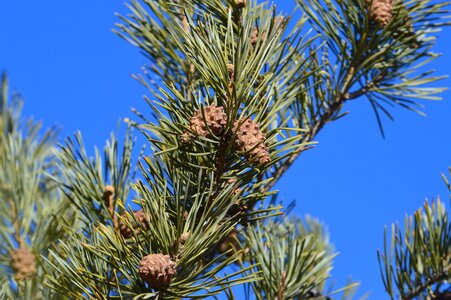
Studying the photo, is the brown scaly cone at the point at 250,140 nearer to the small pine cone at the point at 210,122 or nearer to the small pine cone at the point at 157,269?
the small pine cone at the point at 210,122

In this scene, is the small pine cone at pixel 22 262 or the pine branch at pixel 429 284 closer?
the pine branch at pixel 429 284

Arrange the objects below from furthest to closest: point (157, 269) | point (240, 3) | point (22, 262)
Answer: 1. point (22, 262)
2. point (240, 3)
3. point (157, 269)

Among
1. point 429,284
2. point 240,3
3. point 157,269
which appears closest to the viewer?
point 157,269

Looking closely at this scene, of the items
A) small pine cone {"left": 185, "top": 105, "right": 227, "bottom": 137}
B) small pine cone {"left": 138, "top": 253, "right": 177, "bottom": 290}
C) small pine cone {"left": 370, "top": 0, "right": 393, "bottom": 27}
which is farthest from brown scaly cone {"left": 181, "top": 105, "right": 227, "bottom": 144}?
small pine cone {"left": 370, "top": 0, "right": 393, "bottom": 27}

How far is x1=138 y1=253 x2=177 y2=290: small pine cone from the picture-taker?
0.75m

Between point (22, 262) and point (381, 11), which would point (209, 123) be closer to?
point (381, 11)

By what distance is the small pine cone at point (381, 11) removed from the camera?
3.76 ft

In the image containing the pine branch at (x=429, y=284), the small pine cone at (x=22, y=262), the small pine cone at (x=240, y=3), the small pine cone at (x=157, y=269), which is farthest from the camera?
the small pine cone at (x=22, y=262)

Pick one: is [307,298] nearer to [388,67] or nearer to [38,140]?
[388,67]

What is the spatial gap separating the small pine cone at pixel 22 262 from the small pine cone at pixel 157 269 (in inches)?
24.1

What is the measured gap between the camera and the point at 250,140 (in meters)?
0.78

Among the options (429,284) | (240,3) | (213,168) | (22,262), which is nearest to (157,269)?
(213,168)

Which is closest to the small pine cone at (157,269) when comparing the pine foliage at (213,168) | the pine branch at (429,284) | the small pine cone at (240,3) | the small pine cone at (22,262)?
the pine foliage at (213,168)

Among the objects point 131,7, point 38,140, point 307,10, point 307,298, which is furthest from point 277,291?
point 38,140
